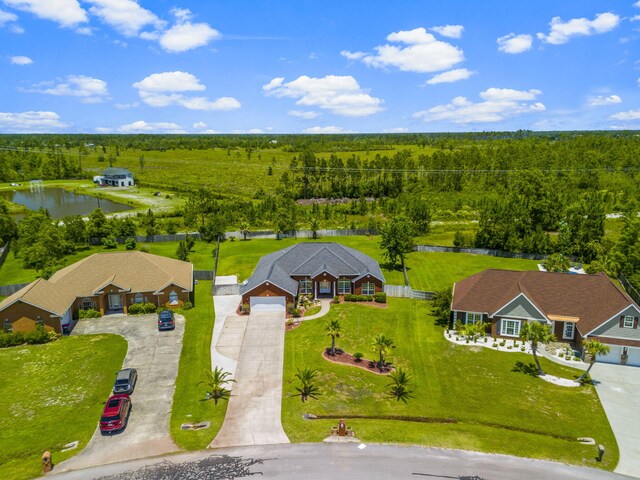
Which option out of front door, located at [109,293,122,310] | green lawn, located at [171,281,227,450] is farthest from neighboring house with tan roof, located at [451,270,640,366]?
front door, located at [109,293,122,310]

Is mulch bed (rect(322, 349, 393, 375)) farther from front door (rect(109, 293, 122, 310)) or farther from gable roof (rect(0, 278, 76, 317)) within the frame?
gable roof (rect(0, 278, 76, 317))

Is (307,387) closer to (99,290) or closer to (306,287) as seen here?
(306,287)

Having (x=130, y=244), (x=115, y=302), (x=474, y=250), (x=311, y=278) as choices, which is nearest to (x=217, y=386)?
(x=311, y=278)

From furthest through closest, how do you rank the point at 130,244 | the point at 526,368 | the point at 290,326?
the point at 130,244, the point at 290,326, the point at 526,368

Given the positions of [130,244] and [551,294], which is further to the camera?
[130,244]

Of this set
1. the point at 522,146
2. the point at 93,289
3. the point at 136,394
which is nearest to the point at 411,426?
the point at 136,394

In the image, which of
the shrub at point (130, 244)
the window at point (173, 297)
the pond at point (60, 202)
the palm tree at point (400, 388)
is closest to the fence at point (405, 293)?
the palm tree at point (400, 388)
